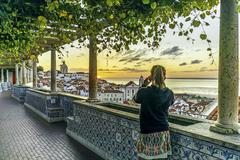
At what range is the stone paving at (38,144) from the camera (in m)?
4.84

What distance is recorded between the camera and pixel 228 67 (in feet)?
8.35

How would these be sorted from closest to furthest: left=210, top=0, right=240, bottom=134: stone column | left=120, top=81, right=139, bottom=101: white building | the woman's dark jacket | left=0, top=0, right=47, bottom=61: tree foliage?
left=210, top=0, right=240, bottom=134: stone column
the woman's dark jacket
left=0, top=0, right=47, bottom=61: tree foliage
left=120, top=81, right=139, bottom=101: white building

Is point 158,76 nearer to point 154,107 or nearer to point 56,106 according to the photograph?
point 154,107

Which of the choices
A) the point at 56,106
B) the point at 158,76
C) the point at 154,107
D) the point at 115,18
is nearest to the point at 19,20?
the point at 115,18

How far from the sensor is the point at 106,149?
4.57 metres

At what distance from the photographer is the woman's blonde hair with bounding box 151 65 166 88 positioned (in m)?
2.79

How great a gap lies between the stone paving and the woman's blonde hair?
2449 mm

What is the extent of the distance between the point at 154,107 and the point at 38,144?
12.5 ft

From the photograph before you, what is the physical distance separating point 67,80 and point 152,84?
822 centimetres

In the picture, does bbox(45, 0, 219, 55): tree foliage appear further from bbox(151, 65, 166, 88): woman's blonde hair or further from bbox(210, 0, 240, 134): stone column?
bbox(151, 65, 166, 88): woman's blonde hair

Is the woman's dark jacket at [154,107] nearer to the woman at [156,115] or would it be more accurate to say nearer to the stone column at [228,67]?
the woman at [156,115]

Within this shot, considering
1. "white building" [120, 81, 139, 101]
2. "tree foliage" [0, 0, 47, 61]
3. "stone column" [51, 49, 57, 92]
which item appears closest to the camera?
"tree foliage" [0, 0, 47, 61]

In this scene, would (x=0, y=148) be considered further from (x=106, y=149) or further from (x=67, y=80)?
(x=67, y=80)

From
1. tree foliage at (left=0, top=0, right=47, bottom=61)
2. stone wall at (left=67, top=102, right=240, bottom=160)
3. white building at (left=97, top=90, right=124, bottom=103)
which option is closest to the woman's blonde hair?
stone wall at (left=67, top=102, right=240, bottom=160)
